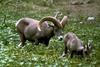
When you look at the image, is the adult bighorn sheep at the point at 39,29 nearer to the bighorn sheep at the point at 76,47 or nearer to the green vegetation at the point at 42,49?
the green vegetation at the point at 42,49

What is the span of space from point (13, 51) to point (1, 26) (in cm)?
679

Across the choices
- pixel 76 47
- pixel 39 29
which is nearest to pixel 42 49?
pixel 39 29

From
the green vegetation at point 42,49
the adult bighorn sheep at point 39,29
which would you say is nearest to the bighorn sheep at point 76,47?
the green vegetation at point 42,49

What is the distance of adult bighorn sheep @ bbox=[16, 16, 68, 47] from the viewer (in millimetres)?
15948

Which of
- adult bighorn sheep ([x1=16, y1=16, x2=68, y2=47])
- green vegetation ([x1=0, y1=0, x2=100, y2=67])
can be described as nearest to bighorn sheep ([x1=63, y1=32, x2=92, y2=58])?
green vegetation ([x1=0, y1=0, x2=100, y2=67])

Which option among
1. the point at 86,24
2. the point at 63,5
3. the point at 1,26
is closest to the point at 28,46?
the point at 1,26

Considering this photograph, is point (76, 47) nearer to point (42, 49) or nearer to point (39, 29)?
point (42, 49)

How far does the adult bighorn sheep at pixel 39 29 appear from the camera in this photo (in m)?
15.9

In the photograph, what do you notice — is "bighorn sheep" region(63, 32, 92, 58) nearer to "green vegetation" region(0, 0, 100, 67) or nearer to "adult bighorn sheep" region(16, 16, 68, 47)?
"green vegetation" region(0, 0, 100, 67)

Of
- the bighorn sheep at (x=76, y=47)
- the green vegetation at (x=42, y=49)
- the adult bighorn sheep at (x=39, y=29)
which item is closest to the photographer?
the green vegetation at (x=42, y=49)

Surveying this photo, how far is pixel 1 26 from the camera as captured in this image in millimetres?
21406

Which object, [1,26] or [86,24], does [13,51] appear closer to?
[1,26]

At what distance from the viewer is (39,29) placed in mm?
16016

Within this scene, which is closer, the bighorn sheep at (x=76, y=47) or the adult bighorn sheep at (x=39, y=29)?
the bighorn sheep at (x=76, y=47)
